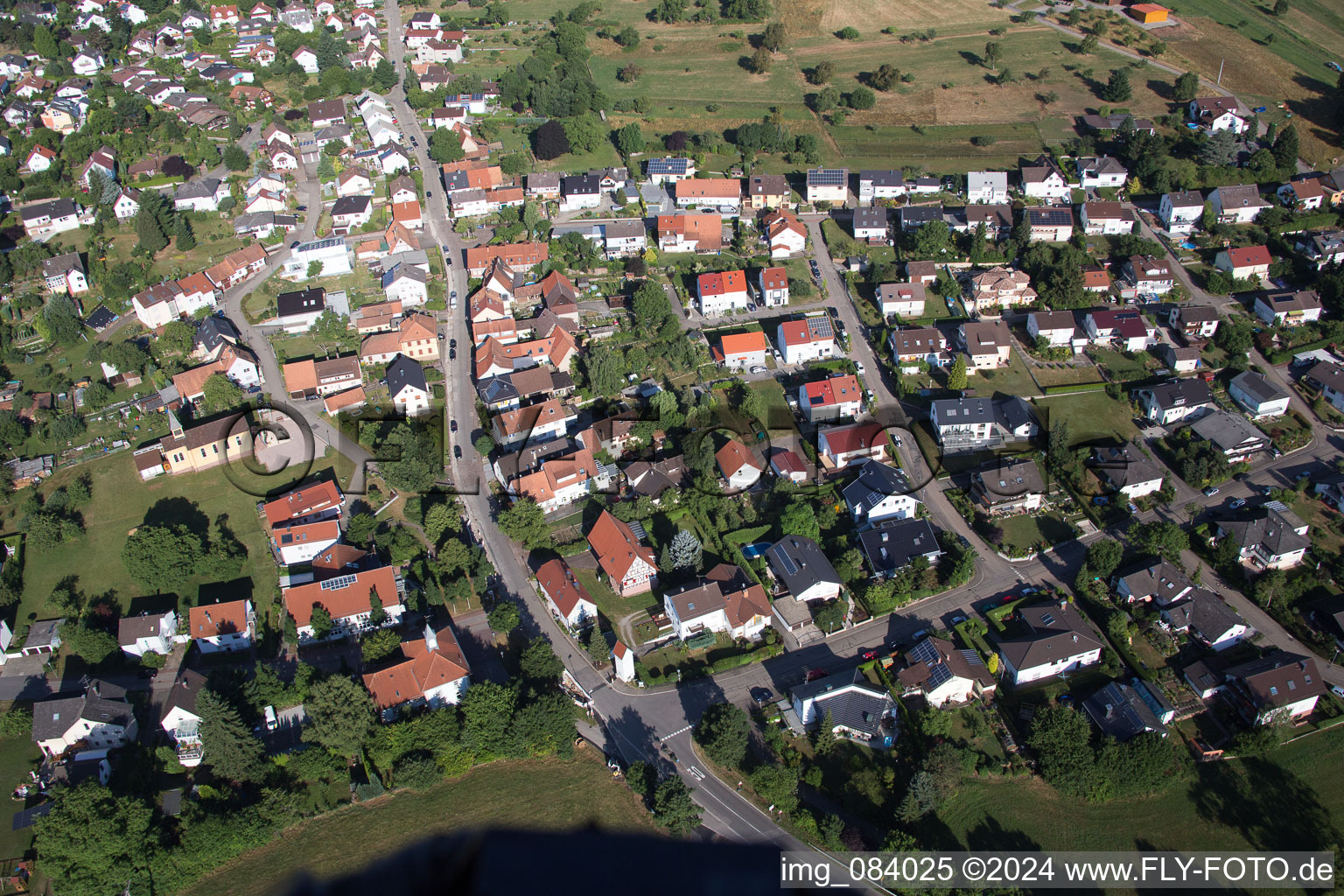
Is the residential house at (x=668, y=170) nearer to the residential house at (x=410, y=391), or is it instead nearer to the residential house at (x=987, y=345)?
the residential house at (x=987, y=345)

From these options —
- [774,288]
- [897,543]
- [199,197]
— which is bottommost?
[897,543]

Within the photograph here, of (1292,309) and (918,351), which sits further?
(1292,309)

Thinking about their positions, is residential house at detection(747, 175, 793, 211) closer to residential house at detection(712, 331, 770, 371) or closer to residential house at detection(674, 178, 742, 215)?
residential house at detection(674, 178, 742, 215)

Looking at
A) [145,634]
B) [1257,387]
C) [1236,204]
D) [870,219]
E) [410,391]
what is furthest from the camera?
[870,219]

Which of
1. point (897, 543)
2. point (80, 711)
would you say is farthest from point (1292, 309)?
point (80, 711)

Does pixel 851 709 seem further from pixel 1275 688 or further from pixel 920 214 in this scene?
pixel 920 214

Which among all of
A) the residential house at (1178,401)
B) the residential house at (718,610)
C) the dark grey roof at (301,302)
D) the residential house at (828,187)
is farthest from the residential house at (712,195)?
the residential house at (718,610)

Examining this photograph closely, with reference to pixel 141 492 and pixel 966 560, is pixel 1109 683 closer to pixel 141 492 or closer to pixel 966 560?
pixel 966 560
